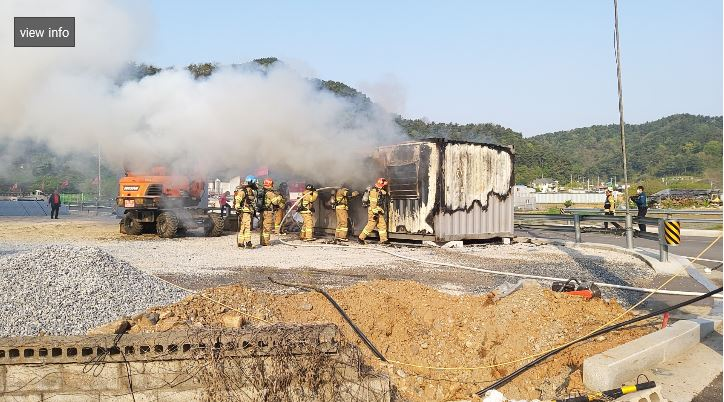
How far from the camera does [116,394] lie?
458 centimetres

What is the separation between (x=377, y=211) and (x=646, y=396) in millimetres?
10797

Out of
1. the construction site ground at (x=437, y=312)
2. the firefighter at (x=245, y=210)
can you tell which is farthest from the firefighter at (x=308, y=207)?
the construction site ground at (x=437, y=312)

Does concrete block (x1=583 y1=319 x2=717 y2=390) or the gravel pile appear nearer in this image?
concrete block (x1=583 y1=319 x2=717 y2=390)

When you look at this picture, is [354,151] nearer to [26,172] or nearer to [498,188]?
[498,188]

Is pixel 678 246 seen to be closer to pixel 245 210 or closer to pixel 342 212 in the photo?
pixel 342 212

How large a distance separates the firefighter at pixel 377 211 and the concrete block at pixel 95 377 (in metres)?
10.6

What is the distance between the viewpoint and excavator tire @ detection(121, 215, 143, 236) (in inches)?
714

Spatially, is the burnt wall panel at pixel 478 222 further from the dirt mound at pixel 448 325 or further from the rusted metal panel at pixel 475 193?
the dirt mound at pixel 448 325

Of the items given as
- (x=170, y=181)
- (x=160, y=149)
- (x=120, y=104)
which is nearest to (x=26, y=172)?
(x=170, y=181)

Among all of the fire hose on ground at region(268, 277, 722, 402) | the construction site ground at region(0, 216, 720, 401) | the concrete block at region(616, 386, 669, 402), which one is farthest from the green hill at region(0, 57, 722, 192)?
the concrete block at region(616, 386, 669, 402)

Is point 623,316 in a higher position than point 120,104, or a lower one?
lower

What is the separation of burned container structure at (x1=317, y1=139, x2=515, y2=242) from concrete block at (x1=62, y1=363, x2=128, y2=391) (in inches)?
418

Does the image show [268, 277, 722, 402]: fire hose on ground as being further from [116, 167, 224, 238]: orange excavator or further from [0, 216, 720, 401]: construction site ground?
[116, 167, 224, 238]: orange excavator

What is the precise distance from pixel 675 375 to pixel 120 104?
451 inches
